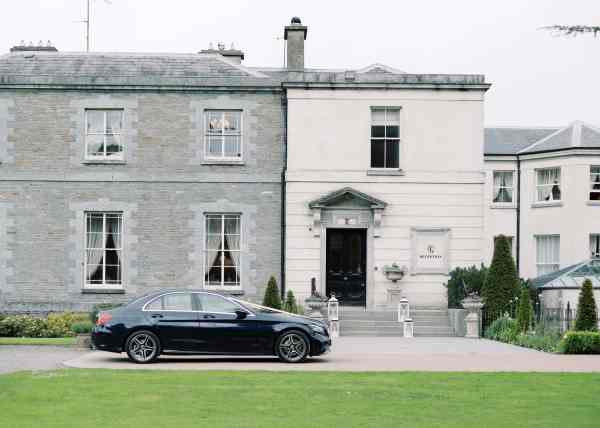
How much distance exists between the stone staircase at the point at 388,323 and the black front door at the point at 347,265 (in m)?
0.62

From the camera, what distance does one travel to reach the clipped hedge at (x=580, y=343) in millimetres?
21891

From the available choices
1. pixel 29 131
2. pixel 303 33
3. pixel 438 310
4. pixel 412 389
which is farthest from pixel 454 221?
pixel 412 389

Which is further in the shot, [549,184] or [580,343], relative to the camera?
[549,184]

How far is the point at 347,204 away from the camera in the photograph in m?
29.6

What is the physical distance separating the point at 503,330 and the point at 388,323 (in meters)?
3.41

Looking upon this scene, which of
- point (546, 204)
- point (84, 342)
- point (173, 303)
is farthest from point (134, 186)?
point (546, 204)

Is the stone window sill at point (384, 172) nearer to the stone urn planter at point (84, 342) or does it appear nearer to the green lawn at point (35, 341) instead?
the green lawn at point (35, 341)

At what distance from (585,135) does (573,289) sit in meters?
14.7

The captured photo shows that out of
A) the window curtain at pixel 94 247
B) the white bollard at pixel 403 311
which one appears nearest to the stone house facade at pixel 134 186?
the window curtain at pixel 94 247

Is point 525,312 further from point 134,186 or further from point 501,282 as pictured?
point 134,186

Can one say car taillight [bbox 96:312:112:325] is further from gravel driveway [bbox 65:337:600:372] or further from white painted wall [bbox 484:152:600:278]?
A: white painted wall [bbox 484:152:600:278]

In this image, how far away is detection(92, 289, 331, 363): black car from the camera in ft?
61.2

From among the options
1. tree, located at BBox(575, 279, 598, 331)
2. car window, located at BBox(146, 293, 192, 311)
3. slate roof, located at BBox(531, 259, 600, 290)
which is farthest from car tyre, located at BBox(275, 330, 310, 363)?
slate roof, located at BBox(531, 259, 600, 290)

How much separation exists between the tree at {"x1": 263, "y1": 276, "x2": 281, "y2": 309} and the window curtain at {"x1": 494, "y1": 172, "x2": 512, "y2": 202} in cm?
1829
